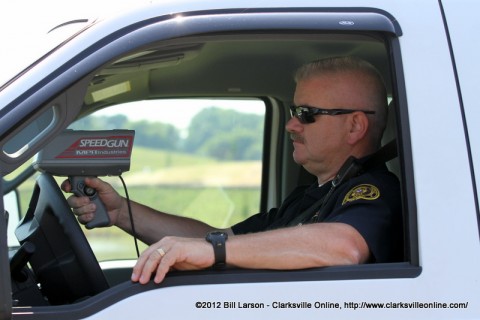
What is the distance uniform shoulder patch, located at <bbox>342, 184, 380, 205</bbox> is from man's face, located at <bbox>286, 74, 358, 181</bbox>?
32cm

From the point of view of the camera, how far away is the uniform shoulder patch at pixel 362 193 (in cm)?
234

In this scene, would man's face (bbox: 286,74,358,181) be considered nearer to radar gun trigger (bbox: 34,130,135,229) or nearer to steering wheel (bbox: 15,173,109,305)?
radar gun trigger (bbox: 34,130,135,229)

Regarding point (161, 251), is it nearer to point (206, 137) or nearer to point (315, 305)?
point (315, 305)

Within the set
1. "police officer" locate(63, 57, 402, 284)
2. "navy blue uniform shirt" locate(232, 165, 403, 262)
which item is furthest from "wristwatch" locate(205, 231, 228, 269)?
"navy blue uniform shirt" locate(232, 165, 403, 262)

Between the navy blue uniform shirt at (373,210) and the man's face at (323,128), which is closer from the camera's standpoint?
the navy blue uniform shirt at (373,210)

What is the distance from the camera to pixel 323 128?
2.72m

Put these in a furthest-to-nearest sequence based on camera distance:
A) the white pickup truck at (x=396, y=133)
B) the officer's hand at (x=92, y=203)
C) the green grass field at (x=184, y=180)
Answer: the green grass field at (x=184, y=180), the officer's hand at (x=92, y=203), the white pickup truck at (x=396, y=133)

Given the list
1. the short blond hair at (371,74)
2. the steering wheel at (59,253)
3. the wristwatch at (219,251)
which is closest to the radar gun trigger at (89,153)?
the steering wheel at (59,253)

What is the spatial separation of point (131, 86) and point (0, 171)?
1.47 metres

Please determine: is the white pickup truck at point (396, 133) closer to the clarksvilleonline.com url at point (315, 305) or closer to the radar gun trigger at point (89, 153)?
the clarksvilleonline.com url at point (315, 305)

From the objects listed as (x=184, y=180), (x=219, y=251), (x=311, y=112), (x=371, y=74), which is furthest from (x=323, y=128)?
(x=184, y=180)

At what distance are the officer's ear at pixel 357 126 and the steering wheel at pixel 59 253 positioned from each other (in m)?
0.88

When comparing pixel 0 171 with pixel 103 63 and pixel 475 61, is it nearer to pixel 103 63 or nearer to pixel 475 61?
pixel 103 63

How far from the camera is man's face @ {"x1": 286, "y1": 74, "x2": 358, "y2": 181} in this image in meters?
2.66
